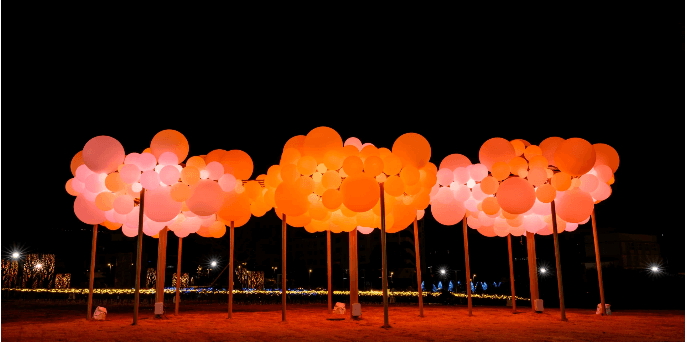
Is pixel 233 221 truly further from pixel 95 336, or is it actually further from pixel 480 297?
pixel 480 297

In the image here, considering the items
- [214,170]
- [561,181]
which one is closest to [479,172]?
[561,181]

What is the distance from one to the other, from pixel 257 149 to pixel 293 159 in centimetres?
737

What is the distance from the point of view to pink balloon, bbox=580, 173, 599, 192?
Result: 334 inches

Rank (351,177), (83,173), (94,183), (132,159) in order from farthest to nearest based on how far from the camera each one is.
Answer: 1. (83,173)
2. (94,183)
3. (132,159)
4. (351,177)

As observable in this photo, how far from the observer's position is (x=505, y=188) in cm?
778

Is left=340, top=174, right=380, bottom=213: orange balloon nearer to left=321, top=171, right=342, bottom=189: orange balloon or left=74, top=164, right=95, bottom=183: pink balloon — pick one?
left=321, top=171, right=342, bottom=189: orange balloon

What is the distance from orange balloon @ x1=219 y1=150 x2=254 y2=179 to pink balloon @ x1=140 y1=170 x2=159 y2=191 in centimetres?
126

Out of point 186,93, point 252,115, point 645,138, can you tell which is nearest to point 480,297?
point 645,138

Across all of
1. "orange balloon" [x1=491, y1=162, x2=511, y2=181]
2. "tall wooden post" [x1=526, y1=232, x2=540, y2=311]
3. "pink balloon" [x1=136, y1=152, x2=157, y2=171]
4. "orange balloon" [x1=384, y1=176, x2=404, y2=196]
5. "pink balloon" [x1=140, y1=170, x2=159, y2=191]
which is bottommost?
"tall wooden post" [x1=526, y1=232, x2=540, y2=311]

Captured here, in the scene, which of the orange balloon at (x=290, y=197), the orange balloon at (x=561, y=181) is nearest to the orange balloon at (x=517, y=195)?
the orange balloon at (x=561, y=181)

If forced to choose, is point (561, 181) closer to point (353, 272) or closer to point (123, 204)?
point (353, 272)

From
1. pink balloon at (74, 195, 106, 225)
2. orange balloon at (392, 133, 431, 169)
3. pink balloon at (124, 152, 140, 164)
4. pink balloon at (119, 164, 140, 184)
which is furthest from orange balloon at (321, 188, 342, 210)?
pink balloon at (74, 195, 106, 225)

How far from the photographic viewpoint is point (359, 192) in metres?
7.16

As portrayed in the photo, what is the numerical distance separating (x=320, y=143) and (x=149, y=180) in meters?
2.94
